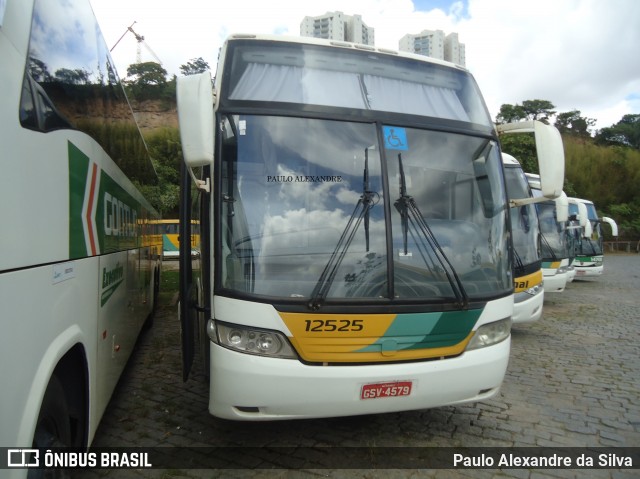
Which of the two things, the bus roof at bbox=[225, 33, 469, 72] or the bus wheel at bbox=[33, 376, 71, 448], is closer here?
the bus wheel at bbox=[33, 376, 71, 448]

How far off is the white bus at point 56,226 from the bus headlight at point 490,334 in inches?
110

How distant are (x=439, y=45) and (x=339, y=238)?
3689mm

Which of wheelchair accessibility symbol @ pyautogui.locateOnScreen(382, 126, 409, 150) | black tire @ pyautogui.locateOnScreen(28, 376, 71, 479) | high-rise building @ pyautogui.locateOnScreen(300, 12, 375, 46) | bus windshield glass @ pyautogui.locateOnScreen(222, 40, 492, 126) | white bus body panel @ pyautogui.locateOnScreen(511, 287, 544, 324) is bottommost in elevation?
white bus body panel @ pyautogui.locateOnScreen(511, 287, 544, 324)

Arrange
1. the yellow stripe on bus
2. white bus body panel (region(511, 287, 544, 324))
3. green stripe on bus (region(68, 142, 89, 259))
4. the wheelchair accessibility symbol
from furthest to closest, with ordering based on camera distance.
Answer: the yellow stripe on bus
white bus body panel (region(511, 287, 544, 324))
the wheelchair accessibility symbol
green stripe on bus (region(68, 142, 89, 259))

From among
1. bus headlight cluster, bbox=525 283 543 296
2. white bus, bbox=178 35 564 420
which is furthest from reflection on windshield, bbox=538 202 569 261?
white bus, bbox=178 35 564 420

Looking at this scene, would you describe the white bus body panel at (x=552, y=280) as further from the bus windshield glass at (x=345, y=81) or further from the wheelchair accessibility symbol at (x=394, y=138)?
the wheelchair accessibility symbol at (x=394, y=138)

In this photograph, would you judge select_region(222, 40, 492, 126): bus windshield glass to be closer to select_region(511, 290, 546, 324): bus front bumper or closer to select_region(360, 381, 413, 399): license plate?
select_region(360, 381, 413, 399): license plate

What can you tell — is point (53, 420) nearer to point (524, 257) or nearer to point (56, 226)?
point (56, 226)

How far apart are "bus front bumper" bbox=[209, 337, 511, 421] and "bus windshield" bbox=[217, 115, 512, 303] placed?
49cm

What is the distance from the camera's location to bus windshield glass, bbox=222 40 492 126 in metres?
3.79

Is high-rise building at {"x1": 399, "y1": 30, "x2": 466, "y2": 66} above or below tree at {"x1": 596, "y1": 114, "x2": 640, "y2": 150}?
below

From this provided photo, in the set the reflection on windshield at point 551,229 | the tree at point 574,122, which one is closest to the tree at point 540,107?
the tree at point 574,122

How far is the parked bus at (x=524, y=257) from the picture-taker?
7.84m

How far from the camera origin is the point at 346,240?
3.51 meters
